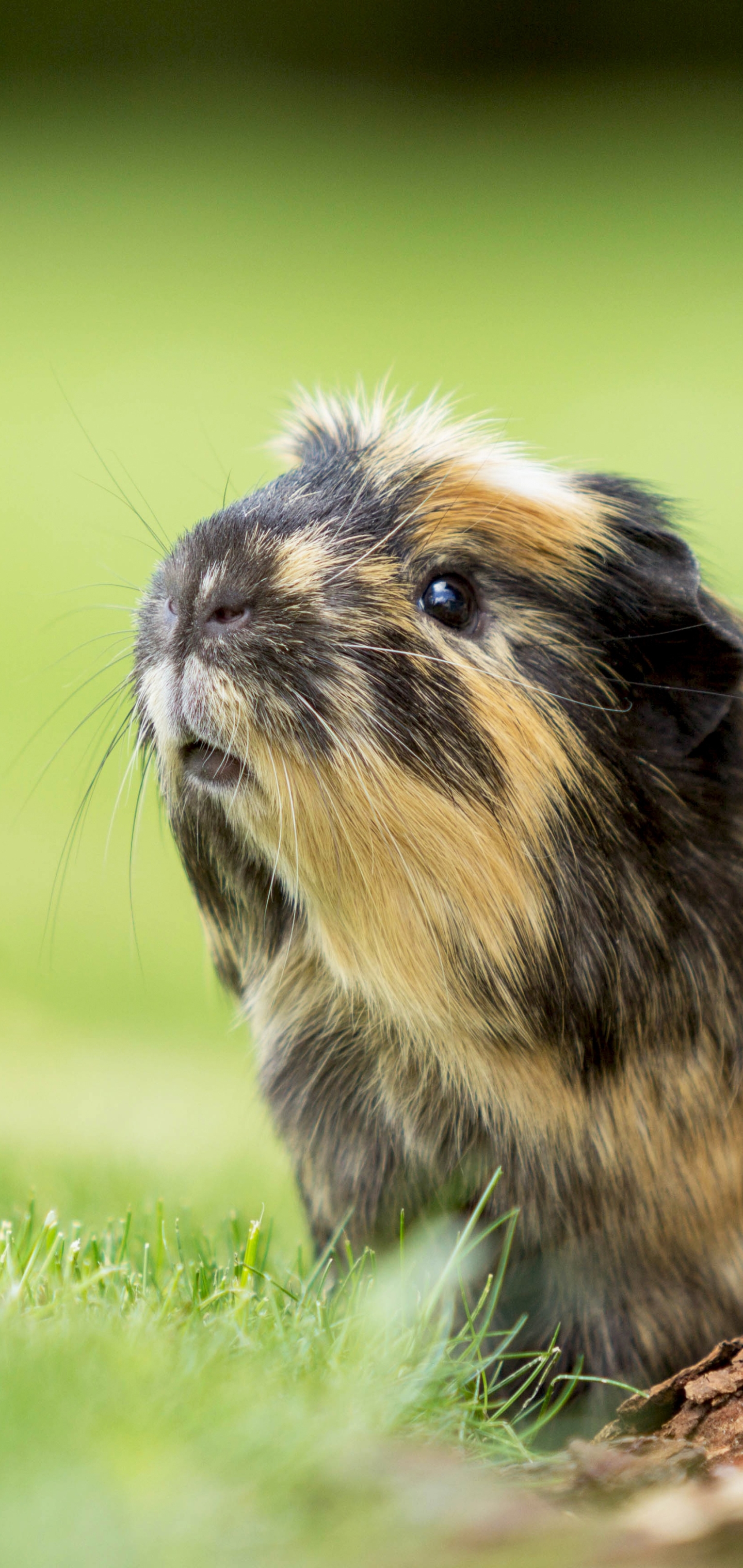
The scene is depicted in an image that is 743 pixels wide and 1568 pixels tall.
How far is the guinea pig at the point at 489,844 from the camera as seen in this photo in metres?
2.79

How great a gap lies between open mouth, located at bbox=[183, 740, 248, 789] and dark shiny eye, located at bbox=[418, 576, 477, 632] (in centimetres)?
54

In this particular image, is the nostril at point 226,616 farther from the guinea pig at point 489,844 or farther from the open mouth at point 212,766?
the open mouth at point 212,766

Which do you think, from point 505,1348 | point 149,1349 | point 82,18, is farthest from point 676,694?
point 82,18

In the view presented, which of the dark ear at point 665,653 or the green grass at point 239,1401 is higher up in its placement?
the dark ear at point 665,653

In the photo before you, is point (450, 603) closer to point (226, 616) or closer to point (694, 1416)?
point (226, 616)

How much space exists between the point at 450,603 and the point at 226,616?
51cm

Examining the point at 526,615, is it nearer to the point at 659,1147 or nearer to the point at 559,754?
the point at 559,754

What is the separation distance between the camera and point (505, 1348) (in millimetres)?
3074

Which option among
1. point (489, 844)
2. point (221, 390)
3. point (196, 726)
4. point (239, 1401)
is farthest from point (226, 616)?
point (221, 390)

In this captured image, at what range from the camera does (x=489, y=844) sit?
9.25 feet

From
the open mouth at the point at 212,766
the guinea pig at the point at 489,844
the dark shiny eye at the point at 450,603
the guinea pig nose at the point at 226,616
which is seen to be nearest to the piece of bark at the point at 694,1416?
the guinea pig at the point at 489,844

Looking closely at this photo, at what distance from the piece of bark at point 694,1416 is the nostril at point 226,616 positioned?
1.70 meters

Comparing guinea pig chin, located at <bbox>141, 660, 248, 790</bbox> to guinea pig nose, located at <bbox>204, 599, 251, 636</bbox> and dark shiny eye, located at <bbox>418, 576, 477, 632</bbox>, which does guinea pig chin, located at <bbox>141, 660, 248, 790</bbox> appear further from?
dark shiny eye, located at <bbox>418, 576, 477, 632</bbox>

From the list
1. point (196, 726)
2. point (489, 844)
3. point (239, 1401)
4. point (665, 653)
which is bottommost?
point (239, 1401)
